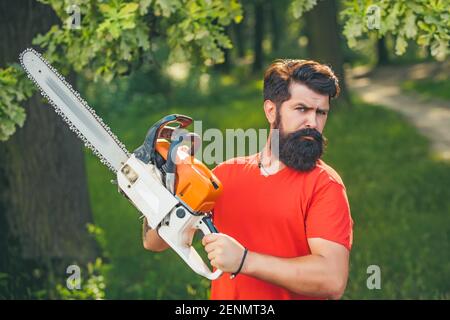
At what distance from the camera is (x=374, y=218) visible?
329 inches

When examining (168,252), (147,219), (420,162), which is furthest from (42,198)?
(420,162)

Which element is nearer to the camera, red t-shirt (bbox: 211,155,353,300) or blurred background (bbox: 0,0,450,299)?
red t-shirt (bbox: 211,155,353,300)

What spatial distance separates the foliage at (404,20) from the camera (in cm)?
452

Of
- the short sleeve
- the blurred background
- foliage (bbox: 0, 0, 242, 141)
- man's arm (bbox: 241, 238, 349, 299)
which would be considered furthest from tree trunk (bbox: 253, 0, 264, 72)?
man's arm (bbox: 241, 238, 349, 299)

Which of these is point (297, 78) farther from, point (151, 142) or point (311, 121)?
point (151, 142)

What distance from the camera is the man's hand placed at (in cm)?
292

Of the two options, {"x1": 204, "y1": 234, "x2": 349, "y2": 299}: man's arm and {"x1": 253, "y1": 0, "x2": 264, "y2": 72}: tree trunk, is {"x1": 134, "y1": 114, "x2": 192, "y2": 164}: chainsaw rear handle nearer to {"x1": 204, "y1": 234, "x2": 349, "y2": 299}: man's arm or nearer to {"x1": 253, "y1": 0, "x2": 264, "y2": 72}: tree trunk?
{"x1": 204, "y1": 234, "x2": 349, "y2": 299}: man's arm

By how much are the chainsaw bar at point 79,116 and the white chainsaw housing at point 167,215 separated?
280 mm

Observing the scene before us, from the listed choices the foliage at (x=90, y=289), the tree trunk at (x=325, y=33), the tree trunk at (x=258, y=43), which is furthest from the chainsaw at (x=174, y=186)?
the tree trunk at (x=258, y=43)

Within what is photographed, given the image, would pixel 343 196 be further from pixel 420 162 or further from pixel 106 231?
pixel 420 162

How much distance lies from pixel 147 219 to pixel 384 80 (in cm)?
2271

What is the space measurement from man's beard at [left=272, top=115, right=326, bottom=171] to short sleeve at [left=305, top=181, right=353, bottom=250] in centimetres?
12

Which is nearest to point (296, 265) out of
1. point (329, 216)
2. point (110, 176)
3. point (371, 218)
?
point (329, 216)

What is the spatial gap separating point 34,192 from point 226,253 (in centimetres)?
386
